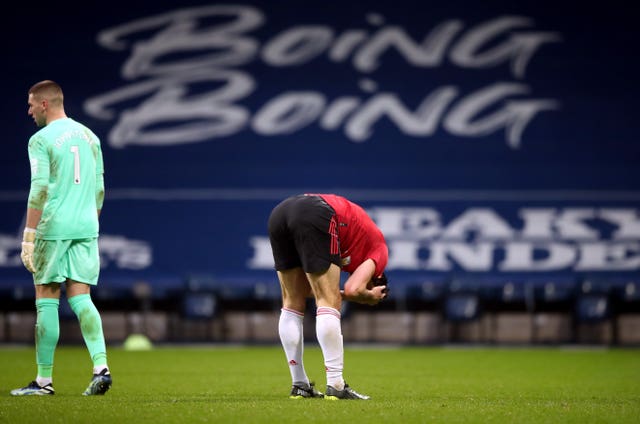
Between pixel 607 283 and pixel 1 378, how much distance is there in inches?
362

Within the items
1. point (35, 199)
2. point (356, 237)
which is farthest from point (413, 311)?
point (35, 199)

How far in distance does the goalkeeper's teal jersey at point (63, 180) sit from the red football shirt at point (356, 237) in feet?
4.54

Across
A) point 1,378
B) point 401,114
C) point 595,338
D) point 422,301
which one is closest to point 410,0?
point 401,114

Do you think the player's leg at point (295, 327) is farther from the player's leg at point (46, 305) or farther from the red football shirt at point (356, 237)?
the player's leg at point (46, 305)

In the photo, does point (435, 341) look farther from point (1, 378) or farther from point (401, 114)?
point (1, 378)

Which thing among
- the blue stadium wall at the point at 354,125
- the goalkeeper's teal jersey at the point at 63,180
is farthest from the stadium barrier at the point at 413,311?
the goalkeeper's teal jersey at the point at 63,180

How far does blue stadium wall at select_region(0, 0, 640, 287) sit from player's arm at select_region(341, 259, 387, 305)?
8730mm

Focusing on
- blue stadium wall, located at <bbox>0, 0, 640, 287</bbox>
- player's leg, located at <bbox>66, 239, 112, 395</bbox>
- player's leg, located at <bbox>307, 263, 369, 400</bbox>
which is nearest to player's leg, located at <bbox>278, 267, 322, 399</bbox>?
player's leg, located at <bbox>307, 263, 369, 400</bbox>

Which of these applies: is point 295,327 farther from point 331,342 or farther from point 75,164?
point 75,164

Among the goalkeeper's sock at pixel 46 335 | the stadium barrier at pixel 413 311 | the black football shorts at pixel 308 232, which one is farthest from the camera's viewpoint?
the stadium barrier at pixel 413 311

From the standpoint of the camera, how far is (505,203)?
14.8 metres

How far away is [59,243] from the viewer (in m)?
6.00

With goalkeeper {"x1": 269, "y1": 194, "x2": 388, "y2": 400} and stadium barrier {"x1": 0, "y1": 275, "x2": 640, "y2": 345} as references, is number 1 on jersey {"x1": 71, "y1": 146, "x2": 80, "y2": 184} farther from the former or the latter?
stadium barrier {"x1": 0, "y1": 275, "x2": 640, "y2": 345}

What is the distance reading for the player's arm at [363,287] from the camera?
5.80 meters
